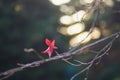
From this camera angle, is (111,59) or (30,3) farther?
(30,3)

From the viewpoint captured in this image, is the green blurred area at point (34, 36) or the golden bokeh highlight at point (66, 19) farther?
the golden bokeh highlight at point (66, 19)

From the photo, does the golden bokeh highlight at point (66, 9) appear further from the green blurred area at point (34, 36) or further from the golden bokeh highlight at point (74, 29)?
the golden bokeh highlight at point (74, 29)

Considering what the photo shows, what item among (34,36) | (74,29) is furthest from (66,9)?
(34,36)

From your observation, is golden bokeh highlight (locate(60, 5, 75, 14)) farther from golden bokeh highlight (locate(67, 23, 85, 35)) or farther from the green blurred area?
golden bokeh highlight (locate(67, 23, 85, 35))

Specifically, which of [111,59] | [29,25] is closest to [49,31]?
[29,25]

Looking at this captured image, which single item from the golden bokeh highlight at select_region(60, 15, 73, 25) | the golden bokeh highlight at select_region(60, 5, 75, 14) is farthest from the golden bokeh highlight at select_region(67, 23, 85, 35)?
the golden bokeh highlight at select_region(60, 5, 75, 14)

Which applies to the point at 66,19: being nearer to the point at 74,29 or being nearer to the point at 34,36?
the point at 74,29

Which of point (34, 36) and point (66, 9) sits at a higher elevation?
point (66, 9)

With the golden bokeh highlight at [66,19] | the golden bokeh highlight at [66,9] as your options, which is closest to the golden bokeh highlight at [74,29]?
the golden bokeh highlight at [66,19]

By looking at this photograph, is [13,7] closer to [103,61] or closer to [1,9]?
[1,9]
